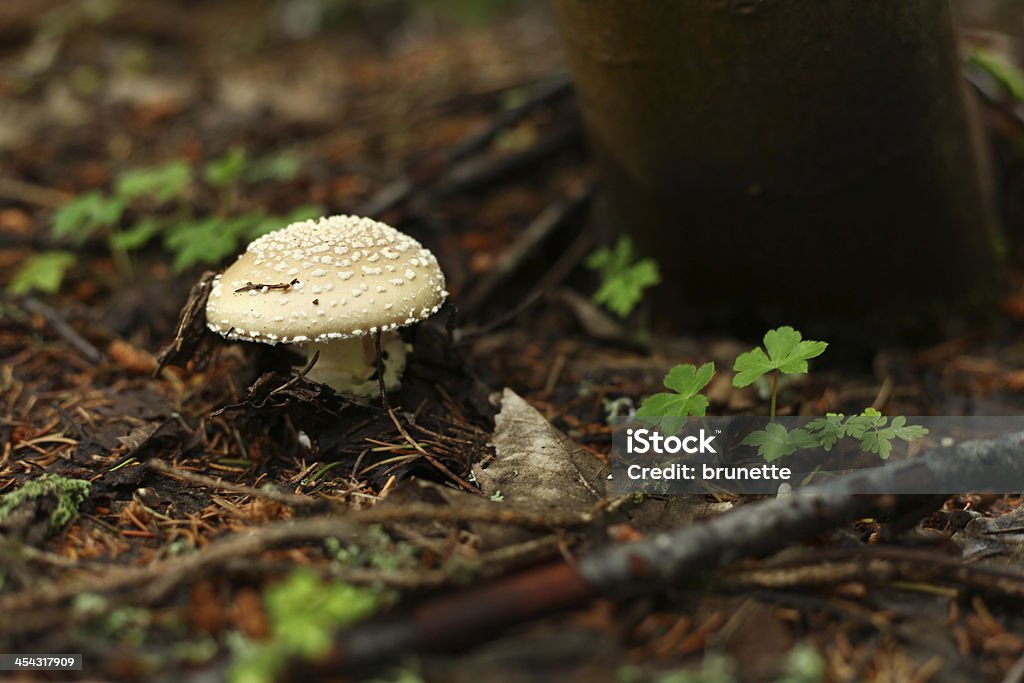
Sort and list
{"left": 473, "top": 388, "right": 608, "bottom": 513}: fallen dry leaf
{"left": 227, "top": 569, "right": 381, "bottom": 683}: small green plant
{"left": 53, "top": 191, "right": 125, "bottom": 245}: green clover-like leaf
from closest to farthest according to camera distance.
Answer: {"left": 227, "top": 569, "right": 381, "bottom": 683}: small green plant → {"left": 473, "top": 388, "right": 608, "bottom": 513}: fallen dry leaf → {"left": 53, "top": 191, "right": 125, "bottom": 245}: green clover-like leaf

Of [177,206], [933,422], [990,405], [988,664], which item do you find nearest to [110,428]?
[177,206]

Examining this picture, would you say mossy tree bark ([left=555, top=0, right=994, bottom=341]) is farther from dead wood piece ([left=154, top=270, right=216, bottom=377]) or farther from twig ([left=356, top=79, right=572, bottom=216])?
dead wood piece ([left=154, top=270, right=216, bottom=377])

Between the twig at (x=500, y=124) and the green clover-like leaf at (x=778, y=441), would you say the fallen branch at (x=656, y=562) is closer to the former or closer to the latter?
the green clover-like leaf at (x=778, y=441)

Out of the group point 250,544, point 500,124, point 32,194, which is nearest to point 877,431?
point 250,544

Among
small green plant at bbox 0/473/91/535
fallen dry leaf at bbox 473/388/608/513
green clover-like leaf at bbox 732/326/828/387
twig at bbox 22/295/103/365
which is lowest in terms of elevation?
fallen dry leaf at bbox 473/388/608/513

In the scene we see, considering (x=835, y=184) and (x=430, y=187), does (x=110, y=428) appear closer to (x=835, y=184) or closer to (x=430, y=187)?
(x=430, y=187)

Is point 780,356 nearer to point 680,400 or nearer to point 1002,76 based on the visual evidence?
point 680,400

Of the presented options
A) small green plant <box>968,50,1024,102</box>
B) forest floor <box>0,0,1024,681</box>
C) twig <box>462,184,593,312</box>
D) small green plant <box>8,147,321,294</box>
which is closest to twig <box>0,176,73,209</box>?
forest floor <box>0,0,1024,681</box>
